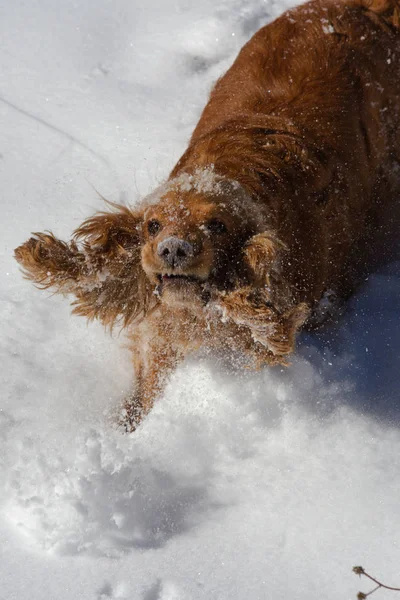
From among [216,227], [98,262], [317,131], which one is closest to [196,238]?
[216,227]

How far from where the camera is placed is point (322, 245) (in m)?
3.64

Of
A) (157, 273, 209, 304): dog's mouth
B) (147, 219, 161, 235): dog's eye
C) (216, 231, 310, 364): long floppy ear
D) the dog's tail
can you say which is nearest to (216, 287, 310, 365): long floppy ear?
(216, 231, 310, 364): long floppy ear

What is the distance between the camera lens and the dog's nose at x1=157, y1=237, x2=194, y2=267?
2.77 meters

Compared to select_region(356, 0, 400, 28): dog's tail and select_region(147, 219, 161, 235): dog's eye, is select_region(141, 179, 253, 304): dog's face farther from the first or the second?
select_region(356, 0, 400, 28): dog's tail

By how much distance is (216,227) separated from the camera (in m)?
2.91

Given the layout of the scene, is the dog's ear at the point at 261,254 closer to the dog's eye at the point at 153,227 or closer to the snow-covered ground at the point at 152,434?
the dog's eye at the point at 153,227

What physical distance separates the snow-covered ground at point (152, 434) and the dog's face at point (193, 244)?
905mm

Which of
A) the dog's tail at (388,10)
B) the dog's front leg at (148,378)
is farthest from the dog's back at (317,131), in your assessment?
the dog's front leg at (148,378)

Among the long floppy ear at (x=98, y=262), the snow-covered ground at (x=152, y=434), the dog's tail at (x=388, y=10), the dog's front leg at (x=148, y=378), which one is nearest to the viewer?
the snow-covered ground at (x=152, y=434)

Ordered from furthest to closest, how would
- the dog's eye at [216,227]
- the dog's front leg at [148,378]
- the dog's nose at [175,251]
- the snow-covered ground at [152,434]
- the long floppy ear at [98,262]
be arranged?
the dog's front leg at [148,378]
the long floppy ear at [98,262]
the snow-covered ground at [152,434]
the dog's eye at [216,227]
the dog's nose at [175,251]

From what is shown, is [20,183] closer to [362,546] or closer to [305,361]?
[305,361]

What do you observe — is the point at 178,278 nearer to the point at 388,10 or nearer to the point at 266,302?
the point at 266,302

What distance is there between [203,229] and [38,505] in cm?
144

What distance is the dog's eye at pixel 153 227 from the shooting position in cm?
302
